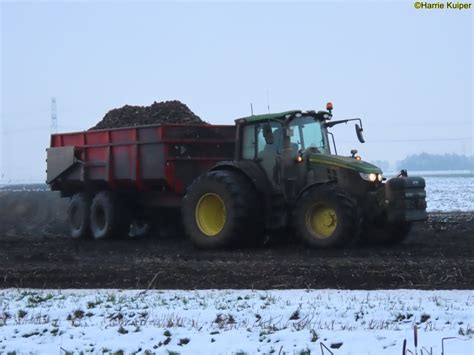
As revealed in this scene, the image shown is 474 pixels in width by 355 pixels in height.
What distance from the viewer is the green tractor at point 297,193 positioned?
1195 centimetres

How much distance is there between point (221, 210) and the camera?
1355 centimetres

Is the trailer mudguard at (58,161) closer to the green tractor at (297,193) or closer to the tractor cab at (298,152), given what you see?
the green tractor at (297,193)

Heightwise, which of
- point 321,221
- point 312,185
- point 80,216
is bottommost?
point 80,216

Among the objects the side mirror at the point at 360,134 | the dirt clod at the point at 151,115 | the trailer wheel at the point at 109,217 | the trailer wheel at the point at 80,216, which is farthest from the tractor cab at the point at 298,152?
the trailer wheel at the point at 80,216

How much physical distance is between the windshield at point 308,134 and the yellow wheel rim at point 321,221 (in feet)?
4.04

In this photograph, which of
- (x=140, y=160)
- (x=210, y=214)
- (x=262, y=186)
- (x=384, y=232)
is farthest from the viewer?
(x=140, y=160)

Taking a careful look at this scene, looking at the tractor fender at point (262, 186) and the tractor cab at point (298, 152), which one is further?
the tractor fender at point (262, 186)

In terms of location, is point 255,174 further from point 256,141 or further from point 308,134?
point 308,134

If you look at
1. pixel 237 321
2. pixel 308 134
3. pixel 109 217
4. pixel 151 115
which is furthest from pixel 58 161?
pixel 237 321

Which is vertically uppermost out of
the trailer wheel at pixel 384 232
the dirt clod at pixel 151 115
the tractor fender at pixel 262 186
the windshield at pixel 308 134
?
the dirt clod at pixel 151 115

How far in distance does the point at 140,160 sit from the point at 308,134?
368cm

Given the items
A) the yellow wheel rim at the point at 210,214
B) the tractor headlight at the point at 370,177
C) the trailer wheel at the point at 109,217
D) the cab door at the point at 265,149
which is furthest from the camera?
the trailer wheel at the point at 109,217

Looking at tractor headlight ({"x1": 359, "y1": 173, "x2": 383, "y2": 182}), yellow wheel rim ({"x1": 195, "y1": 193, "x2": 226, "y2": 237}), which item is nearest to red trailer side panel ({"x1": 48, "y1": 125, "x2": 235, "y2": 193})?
yellow wheel rim ({"x1": 195, "y1": 193, "x2": 226, "y2": 237})

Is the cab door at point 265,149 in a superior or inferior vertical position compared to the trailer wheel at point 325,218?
superior
